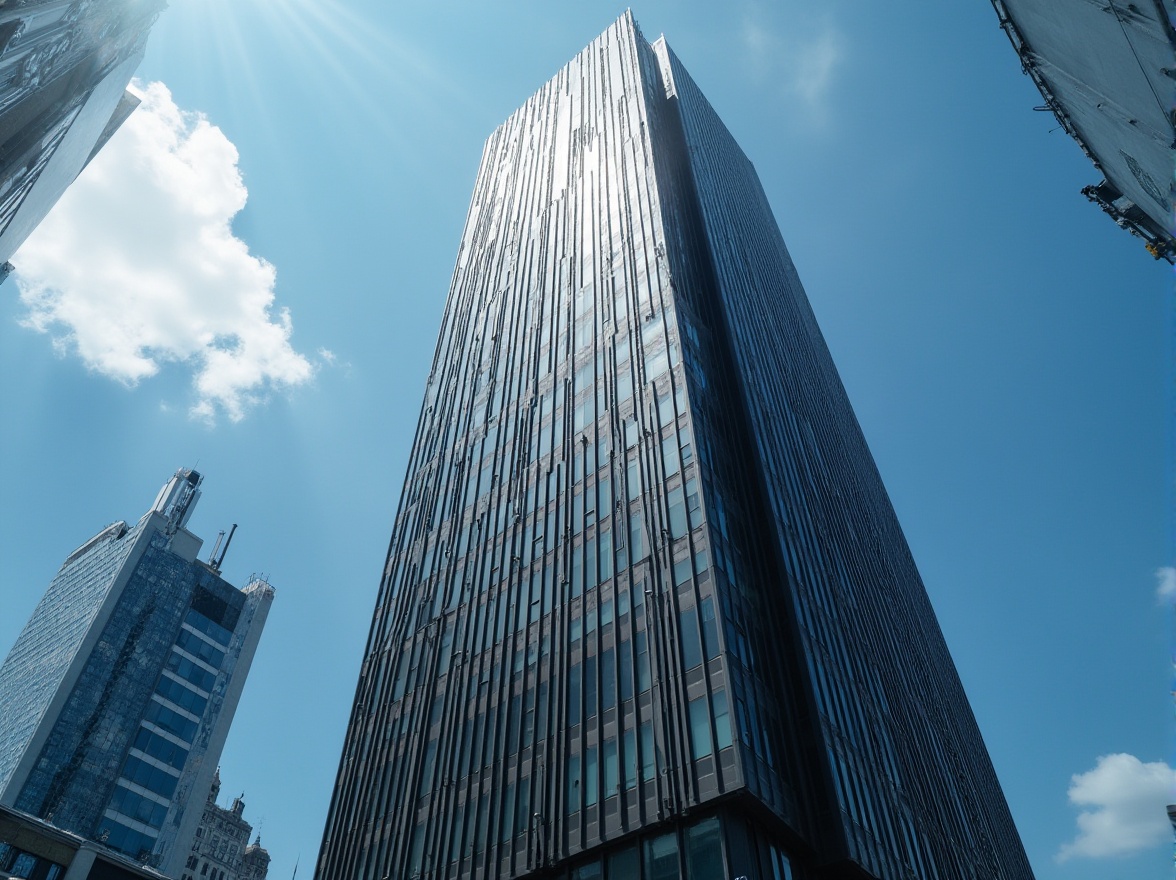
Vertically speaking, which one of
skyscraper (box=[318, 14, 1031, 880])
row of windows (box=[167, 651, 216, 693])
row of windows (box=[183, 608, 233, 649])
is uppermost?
row of windows (box=[183, 608, 233, 649])

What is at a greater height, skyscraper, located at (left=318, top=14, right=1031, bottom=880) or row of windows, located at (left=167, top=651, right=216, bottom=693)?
row of windows, located at (left=167, top=651, right=216, bottom=693)

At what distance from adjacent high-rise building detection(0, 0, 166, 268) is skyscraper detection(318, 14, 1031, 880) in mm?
30714

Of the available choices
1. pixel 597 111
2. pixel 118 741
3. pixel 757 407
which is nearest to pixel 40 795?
pixel 118 741

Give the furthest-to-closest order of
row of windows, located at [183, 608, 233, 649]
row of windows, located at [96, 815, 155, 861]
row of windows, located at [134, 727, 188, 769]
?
row of windows, located at [183, 608, 233, 649]
row of windows, located at [134, 727, 188, 769]
row of windows, located at [96, 815, 155, 861]

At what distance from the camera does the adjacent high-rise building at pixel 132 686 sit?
87438mm

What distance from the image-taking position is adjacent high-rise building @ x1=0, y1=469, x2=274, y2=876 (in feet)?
287

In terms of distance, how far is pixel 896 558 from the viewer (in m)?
88.1

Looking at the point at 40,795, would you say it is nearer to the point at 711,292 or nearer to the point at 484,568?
the point at 484,568

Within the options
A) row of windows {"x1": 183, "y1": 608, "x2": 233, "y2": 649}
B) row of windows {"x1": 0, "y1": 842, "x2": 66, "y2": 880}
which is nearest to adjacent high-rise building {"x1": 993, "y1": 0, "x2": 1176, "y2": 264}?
row of windows {"x1": 0, "y1": 842, "x2": 66, "y2": 880}

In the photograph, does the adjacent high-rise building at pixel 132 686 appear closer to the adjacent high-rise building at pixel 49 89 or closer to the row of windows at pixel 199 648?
the row of windows at pixel 199 648

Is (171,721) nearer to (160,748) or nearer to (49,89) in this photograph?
(160,748)

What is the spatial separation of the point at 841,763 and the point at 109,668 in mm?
94290

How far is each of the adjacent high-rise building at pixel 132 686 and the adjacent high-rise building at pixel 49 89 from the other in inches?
2490

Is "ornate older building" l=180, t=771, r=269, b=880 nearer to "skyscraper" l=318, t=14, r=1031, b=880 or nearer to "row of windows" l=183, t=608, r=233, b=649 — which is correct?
"row of windows" l=183, t=608, r=233, b=649
